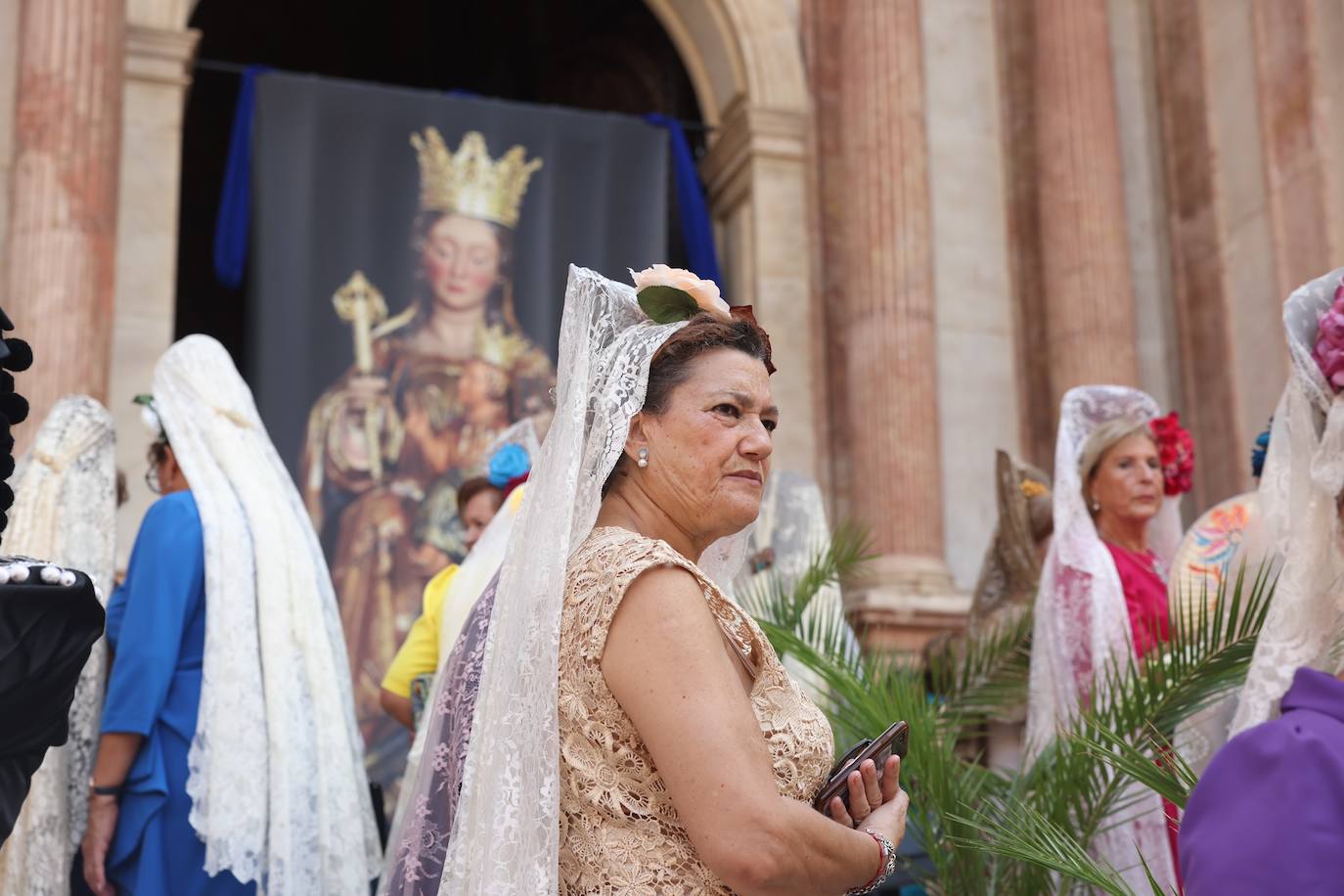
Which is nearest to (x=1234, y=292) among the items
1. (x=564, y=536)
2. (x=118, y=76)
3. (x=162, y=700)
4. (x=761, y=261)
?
(x=761, y=261)

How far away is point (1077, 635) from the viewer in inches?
202

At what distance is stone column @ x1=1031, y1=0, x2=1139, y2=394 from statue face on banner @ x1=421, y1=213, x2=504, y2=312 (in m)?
3.40

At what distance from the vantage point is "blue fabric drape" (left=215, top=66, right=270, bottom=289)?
9711mm

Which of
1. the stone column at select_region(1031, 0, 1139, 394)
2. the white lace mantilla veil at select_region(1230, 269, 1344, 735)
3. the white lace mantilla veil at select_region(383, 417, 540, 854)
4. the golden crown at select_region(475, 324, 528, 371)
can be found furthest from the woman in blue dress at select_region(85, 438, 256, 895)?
the stone column at select_region(1031, 0, 1139, 394)

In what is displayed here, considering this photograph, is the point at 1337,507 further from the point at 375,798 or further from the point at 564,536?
the point at 375,798

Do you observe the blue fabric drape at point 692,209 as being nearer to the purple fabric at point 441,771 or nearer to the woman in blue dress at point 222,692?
the woman in blue dress at point 222,692

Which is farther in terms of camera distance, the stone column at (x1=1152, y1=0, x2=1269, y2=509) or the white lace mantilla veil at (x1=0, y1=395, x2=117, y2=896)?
the stone column at (x1=1152, y1=0, x2=1269, y2=509)

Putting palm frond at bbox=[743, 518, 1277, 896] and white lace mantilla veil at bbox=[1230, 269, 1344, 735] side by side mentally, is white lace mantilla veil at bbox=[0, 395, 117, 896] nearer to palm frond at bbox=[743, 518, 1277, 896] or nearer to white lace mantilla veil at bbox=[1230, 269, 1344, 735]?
palm frond at bbox=[743, 518, 1277, 896]

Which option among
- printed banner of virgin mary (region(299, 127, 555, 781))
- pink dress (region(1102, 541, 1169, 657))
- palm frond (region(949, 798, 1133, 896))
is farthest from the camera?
printed banner of virgin mary (region(299, 127, 555, 781))

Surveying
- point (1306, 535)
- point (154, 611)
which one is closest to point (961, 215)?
point (154, 611)

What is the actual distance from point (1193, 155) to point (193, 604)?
836cm

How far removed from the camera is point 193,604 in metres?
4.08

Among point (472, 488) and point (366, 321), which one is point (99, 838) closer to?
point (472, 488)

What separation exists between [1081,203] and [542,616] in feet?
28.0
